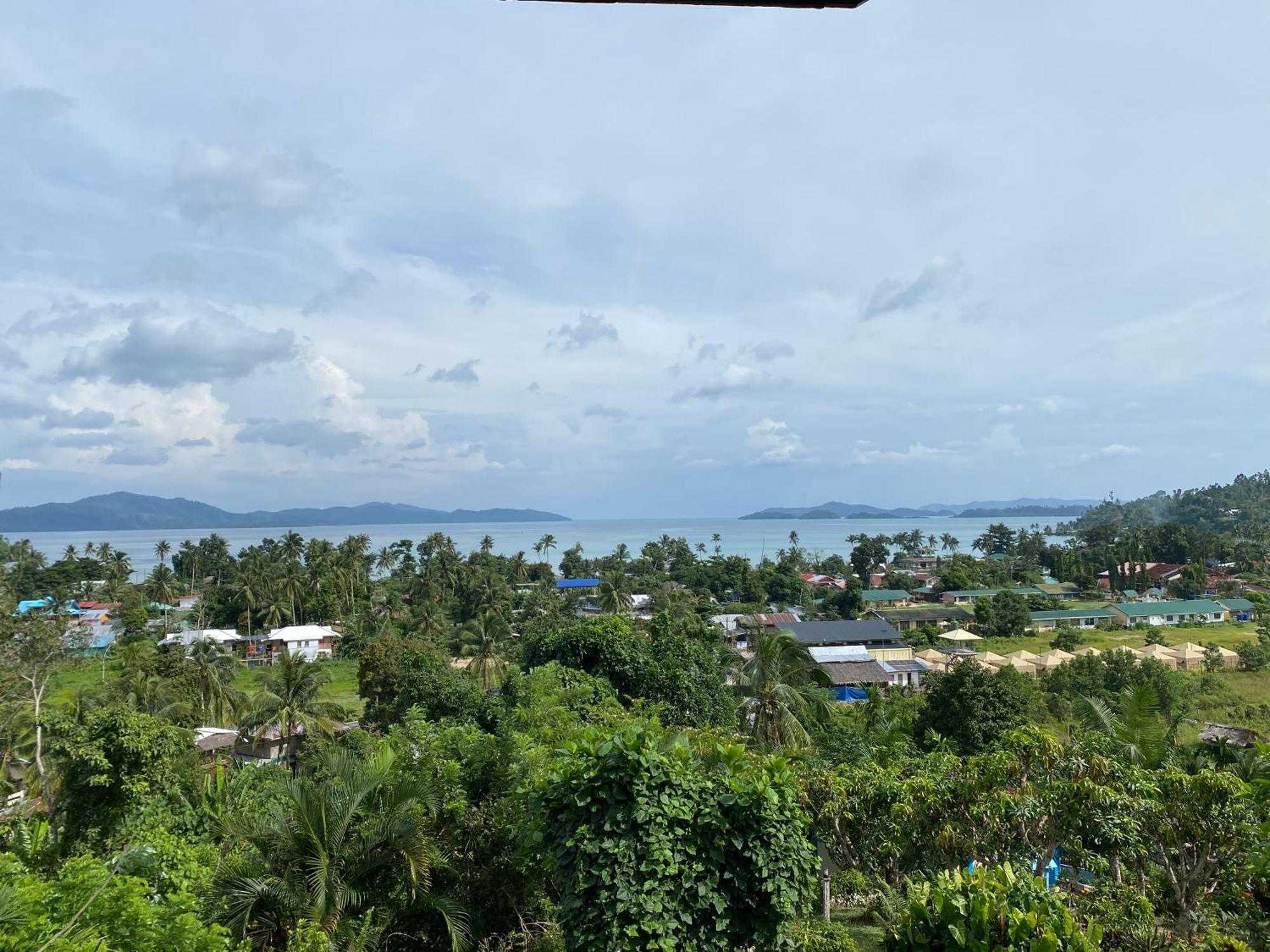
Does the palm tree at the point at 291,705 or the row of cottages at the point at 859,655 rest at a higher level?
the palm tree at the point at 291,705

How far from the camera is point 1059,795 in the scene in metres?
7.80

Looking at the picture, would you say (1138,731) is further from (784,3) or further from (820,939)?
(784,3)

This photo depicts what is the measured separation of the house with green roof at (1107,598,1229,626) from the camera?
156ft

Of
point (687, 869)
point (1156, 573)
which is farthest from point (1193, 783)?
point (1156, 573)

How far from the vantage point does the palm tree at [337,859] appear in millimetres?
6781

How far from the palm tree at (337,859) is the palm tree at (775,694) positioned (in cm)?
886

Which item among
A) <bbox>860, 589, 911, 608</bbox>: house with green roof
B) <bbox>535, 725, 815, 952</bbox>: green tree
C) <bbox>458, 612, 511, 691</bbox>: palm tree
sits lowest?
<bbox>860, 589, 911, 608</bbox>: house with green roof

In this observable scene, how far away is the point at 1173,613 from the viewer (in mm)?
48094

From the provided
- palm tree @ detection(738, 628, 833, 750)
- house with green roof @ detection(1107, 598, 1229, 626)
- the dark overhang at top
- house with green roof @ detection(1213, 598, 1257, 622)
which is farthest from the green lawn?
house with green roof @ detection(1213, 598, 1257, 622)

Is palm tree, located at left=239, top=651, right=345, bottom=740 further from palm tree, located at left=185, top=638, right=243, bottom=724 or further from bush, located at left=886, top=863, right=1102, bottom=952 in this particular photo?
bush, located at left=886, top=863, right=1102, bottom=952

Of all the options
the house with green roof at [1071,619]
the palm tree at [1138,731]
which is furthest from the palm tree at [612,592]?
the palm tree at [1138,731]

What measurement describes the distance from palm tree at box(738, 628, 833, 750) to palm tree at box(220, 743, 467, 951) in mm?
8862

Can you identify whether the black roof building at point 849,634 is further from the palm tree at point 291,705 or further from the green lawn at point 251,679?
the palm tree at point 291,705

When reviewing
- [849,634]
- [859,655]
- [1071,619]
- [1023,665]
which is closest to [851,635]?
[849,634]
